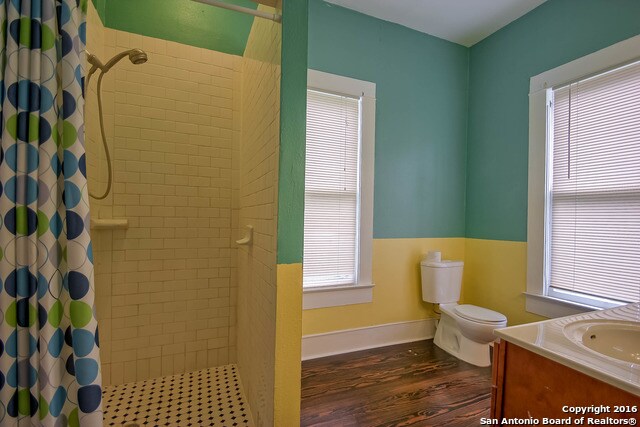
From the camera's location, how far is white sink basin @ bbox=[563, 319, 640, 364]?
1068mm

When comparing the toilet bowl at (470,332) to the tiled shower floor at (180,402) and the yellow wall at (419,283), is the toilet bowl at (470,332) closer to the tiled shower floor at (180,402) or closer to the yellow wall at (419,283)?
the yellow wall at (419,283)

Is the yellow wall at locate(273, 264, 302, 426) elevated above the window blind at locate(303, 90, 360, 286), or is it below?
below

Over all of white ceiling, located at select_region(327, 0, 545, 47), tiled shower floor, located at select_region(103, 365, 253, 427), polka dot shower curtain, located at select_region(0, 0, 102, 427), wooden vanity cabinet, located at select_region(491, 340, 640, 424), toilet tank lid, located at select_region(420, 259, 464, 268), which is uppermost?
white ceiling, located at select_region(327, 0, 545, 47)

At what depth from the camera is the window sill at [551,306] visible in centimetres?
205

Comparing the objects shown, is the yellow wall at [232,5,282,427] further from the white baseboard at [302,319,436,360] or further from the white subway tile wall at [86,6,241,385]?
the white baseboard at [302,319,436,360]

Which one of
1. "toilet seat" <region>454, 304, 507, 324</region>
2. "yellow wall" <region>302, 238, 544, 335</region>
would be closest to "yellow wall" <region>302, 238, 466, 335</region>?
"yellow wall" <region>302, 238, 544, 335</region>

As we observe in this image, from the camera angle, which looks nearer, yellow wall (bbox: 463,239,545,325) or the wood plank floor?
the wood plank floor

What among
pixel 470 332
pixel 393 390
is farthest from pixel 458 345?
pixel 393 390

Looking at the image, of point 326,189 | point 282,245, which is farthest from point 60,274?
point 326,189

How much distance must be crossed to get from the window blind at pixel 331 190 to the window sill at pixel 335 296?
0.06m

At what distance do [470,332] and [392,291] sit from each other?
2.17ft

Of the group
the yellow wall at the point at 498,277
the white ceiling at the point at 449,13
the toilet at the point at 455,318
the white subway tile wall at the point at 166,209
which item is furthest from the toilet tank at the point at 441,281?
the white ceiling at the point at 449,13

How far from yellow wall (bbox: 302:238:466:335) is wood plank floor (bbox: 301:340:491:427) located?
0.27 metres

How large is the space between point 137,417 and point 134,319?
0.55 m
